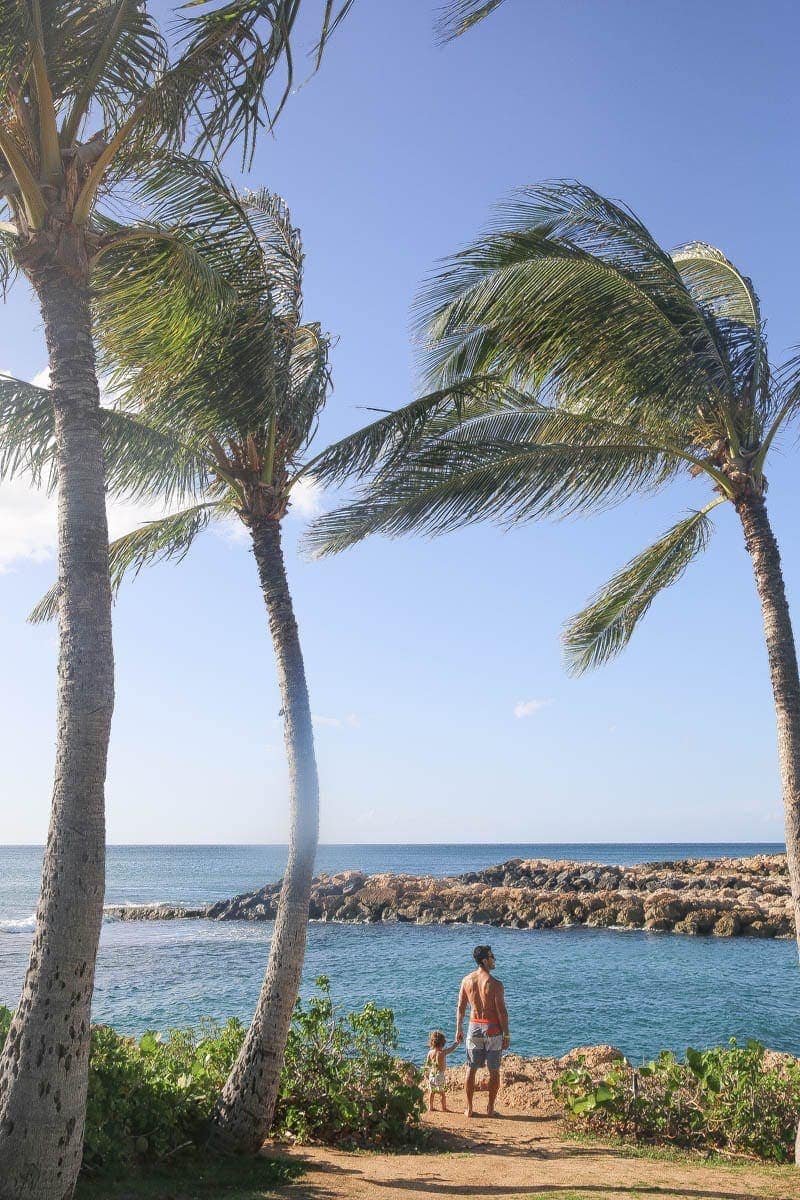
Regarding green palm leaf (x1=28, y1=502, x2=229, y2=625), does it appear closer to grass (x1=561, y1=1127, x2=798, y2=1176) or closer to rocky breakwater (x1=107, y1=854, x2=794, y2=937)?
grass (x1=561, y1=1127, x2=798, y2=1176)

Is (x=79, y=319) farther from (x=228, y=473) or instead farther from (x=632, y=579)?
(x=632, y=579)

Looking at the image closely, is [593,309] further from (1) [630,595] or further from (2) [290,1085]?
(2) [290,1085]

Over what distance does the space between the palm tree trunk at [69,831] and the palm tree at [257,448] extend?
175 centimetres

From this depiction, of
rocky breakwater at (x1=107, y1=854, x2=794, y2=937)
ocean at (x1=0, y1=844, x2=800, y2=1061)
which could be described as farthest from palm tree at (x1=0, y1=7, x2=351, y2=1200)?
rocky breakwater at (x1=107, y1=854, x2=794, y2=937)

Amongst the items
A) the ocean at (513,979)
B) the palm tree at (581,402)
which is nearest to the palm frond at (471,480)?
the palm tree at (581,402)

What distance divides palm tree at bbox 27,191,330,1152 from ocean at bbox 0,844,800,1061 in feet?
36.2

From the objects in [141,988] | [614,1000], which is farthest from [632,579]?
[141,988]

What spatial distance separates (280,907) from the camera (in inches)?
339

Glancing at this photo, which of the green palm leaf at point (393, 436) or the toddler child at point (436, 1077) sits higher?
the green palm leaf at point (393, 436)

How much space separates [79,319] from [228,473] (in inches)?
120

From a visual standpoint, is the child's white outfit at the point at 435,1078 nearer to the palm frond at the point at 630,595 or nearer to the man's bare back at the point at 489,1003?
the man's bare back at the point at 489,1003

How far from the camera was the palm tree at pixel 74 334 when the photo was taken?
5.39 m

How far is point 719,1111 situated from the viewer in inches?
356

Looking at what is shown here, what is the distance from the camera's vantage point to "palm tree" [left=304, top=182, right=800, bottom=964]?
8.49m
